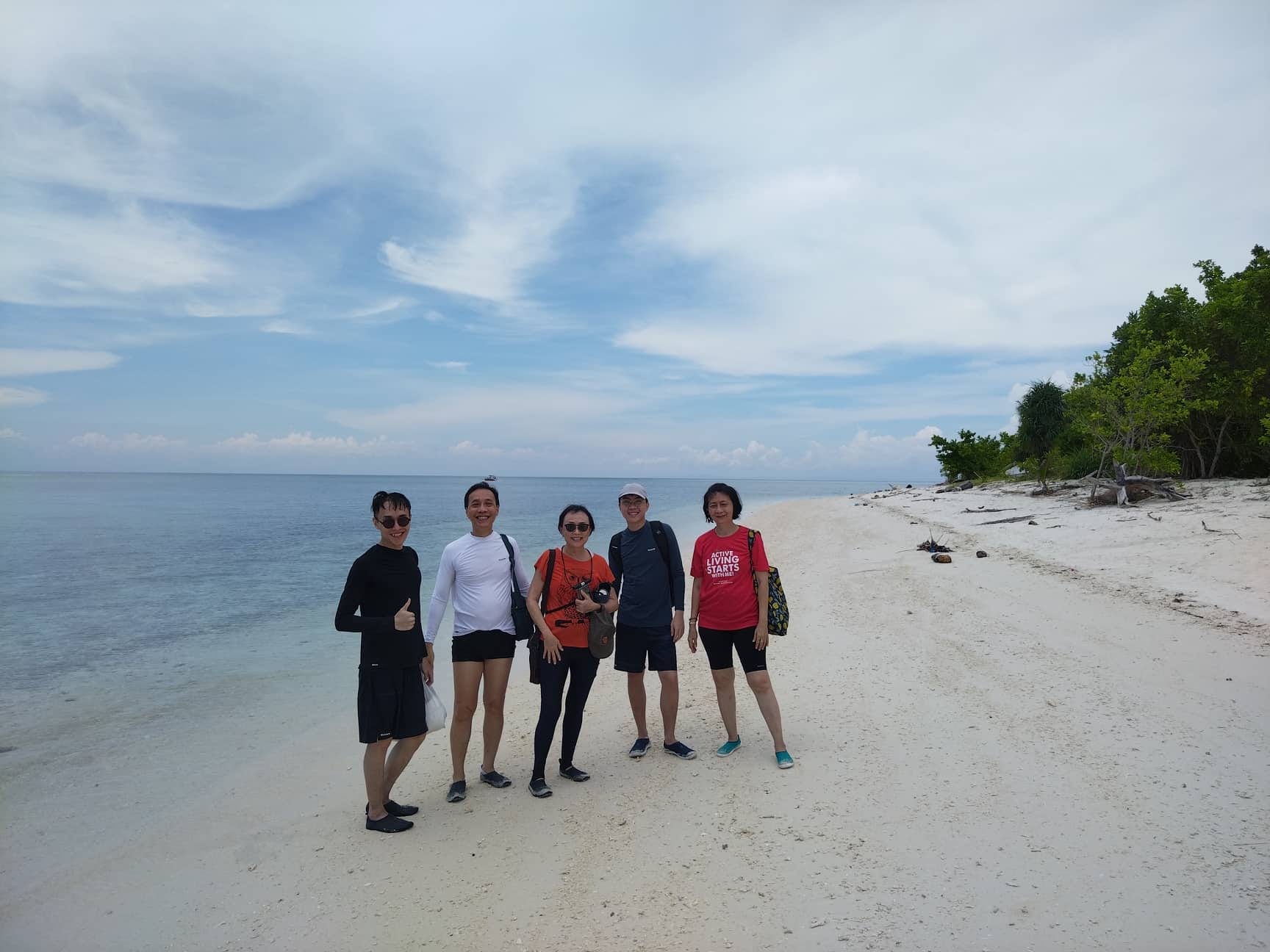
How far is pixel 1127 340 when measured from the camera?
25391mm

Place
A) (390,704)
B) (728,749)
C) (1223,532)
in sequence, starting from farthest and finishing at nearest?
(1223,532) < (728,749) < (390,704)

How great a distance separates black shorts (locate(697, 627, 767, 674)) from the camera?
15.8 ft

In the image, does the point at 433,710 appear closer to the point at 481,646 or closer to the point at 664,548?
the point at 481,646

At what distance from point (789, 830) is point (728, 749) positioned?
1189mm

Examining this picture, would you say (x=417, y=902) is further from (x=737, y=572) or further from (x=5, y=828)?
(x=5, y=828)

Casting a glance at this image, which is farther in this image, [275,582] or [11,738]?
[275,582]

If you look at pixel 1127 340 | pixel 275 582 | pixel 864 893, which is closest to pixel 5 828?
pixel 864 893

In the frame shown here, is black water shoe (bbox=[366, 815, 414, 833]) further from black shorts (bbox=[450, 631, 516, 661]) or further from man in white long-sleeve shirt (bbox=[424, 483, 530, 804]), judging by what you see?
black shorts (bbox=[450, 631, 516, 661])

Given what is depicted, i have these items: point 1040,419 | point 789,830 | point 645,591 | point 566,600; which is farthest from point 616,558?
point 1040,419

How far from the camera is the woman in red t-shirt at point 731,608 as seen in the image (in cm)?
479

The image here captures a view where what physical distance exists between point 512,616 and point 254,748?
3851 millimetres

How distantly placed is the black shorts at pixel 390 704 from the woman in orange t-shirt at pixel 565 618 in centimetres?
81

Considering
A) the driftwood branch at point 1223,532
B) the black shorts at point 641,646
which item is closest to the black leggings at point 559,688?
the black shorts at point 641,646

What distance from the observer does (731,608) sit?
4824mm
